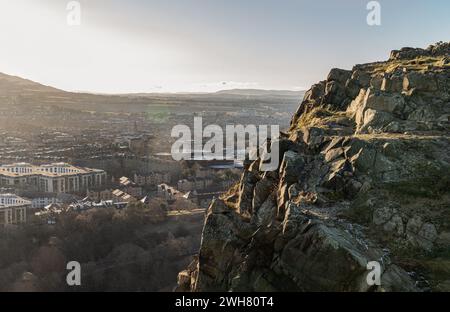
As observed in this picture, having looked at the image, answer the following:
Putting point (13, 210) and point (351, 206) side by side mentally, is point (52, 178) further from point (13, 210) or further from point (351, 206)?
point (351, 206)

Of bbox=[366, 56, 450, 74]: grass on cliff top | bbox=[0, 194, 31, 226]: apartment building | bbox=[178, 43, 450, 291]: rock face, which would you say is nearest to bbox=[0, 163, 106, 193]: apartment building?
bbox=[0, 194, 31, 226]: apartment building

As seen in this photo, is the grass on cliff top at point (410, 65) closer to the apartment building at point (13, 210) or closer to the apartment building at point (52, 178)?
the apartment building at point (13, 210)

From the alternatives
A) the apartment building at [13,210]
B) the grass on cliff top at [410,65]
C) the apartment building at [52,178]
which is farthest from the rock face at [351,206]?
the apartment building at [52,178]

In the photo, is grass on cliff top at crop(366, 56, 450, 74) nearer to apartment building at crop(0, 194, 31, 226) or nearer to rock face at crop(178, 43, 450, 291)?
rock face at crop(178, 43, 450, 291)

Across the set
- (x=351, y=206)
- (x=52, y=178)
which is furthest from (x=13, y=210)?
(x=351, y=206)

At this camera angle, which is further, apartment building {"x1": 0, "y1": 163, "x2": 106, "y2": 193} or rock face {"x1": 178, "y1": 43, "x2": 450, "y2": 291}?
apartment building {"x1": 0, "y1": 163, "x2": 106, "y2": 193}

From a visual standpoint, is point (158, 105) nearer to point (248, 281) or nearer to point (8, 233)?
point (8, 233)

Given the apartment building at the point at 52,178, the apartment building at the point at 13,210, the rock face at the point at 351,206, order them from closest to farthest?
the rock face at the point at 351,206 → the apartment building at the point at 13,210 → the apartment building at the point at 52,178

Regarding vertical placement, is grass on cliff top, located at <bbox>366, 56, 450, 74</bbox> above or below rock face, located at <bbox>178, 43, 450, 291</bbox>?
above
